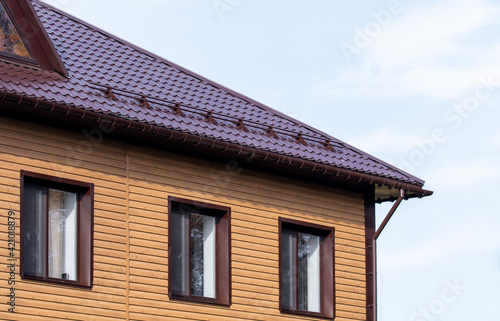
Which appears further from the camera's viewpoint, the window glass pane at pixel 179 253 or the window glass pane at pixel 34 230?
the window glass pane at pixel 179 253

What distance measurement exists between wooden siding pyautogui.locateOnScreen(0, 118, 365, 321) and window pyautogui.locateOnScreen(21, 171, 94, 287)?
5.6 inches

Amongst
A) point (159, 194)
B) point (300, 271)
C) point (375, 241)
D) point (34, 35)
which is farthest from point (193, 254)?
point (34, 35)

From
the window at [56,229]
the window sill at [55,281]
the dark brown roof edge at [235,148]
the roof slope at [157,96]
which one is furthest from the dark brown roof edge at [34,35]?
the window sill at [55,281]

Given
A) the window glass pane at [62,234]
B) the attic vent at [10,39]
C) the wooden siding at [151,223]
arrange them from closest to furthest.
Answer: the wooden siding at [151,223] < the window glass pane at [62,234] < the attic vent at [10,39]

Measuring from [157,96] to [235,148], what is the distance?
1.84 m

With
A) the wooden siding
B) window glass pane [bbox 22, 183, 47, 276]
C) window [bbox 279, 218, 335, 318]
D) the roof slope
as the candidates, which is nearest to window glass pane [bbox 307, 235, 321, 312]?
window [bbox 279, 218, 335, 318]

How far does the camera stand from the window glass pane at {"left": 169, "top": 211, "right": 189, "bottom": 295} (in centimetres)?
1594

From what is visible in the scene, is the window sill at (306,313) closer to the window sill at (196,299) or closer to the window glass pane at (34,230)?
the window sill at (196,299)

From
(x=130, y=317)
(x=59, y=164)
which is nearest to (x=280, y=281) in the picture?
(x=130, y=317)

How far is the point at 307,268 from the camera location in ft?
58.5

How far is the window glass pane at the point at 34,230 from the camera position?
14.3 metres

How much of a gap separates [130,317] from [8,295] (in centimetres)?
207

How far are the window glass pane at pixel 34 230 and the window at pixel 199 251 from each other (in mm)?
2182

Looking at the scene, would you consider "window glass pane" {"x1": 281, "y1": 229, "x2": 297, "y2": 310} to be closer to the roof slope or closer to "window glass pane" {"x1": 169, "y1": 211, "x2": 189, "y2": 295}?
the roof slope
